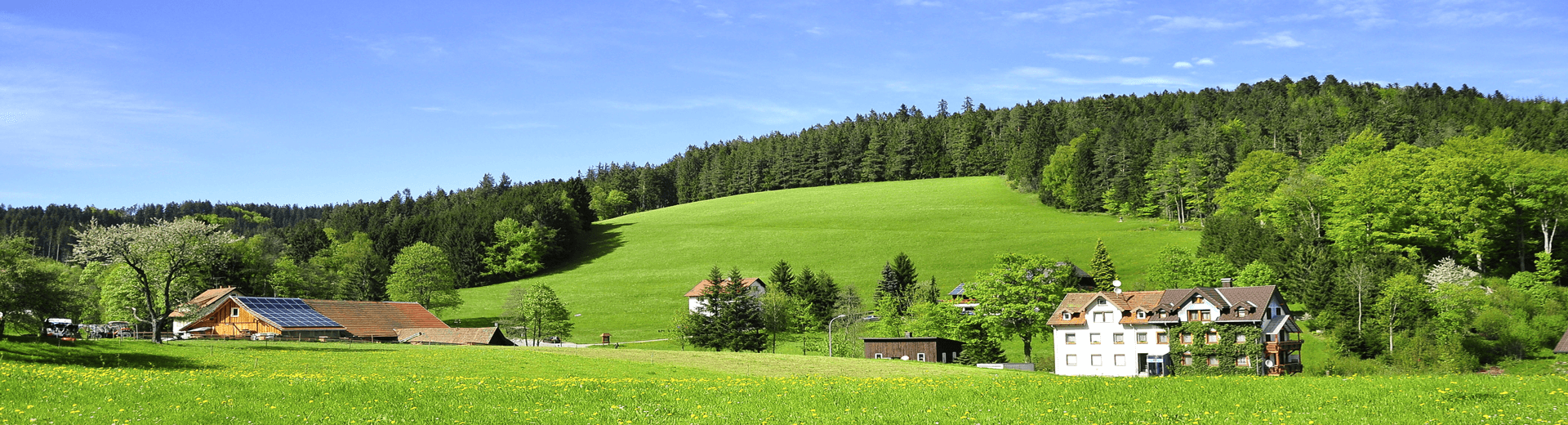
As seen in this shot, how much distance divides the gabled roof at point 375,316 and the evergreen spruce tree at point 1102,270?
67671 millimetres

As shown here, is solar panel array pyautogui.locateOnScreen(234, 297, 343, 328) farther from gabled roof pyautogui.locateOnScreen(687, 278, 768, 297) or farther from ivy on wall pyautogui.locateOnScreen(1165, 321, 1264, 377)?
ivy on wall pyautogui.locateOnScreen(1165, 321, 1264, 377)

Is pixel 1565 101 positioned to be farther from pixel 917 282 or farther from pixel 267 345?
pixel 267 345

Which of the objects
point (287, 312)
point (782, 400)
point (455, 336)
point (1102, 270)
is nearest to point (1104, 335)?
point (1102, 270)

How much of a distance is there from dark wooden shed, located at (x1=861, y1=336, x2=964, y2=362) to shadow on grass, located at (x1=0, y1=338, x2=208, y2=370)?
50500 mm

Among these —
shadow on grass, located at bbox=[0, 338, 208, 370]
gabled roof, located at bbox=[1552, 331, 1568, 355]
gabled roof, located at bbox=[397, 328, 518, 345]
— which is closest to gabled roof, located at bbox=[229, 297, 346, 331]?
gabled roof, located at bbox=[397, 328, 518, 345]

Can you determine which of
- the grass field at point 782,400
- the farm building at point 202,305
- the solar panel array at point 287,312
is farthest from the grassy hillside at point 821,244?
the grass field at point 782,400

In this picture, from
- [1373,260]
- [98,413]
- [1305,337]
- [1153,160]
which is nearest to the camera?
[98,413]

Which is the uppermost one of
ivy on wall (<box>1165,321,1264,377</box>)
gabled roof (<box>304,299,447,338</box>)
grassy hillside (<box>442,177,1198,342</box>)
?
grassy hillside (<box>442,177,1198,342</box>)

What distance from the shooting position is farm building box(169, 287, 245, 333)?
72000 mm

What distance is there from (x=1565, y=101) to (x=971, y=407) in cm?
20141

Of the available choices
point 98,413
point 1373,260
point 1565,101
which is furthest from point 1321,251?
point 1565,101

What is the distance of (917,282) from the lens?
→ 104500 millimetres

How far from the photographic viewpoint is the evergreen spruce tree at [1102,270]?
102312 millimetres

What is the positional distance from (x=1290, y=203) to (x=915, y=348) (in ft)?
190
